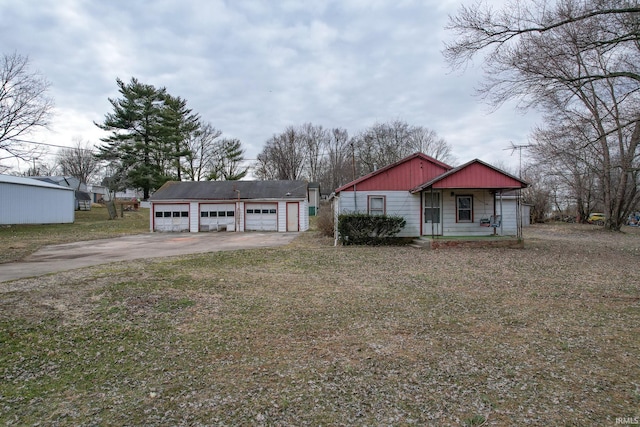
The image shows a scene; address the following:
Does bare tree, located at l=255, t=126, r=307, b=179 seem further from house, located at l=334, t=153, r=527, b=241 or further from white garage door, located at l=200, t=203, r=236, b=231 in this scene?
house, located at l=334, t=153, r=527, b=241

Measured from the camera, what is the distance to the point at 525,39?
994cm

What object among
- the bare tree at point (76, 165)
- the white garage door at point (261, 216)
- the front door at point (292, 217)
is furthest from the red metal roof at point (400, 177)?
the bare tree at point (76, 165)

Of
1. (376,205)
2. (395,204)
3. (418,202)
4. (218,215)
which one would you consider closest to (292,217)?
(218,215)

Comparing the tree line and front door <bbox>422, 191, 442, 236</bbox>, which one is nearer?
front door <bbox>422, 191, 442, 236</bbox>

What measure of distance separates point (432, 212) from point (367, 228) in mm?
3060

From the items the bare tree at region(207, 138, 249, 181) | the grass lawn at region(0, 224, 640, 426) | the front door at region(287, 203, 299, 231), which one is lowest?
the grass lawn at region(0, 224, 640, 426)

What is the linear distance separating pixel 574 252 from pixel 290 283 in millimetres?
10386

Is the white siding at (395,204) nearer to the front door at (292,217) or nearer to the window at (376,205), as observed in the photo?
the window at (376,205)

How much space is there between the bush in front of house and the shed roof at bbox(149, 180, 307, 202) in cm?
874

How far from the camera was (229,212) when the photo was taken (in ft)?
75.0

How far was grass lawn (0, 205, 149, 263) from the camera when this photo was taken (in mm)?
12604

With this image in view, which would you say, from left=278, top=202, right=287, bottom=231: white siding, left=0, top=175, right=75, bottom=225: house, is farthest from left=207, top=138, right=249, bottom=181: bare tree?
left=278, top=202, right=287, bottom=231: white siding

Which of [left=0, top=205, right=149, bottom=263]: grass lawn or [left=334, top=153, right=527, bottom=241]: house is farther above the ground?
[left=334, top=153, right=527, bottom=241]: house

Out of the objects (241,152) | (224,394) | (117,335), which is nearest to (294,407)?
(224,394)
